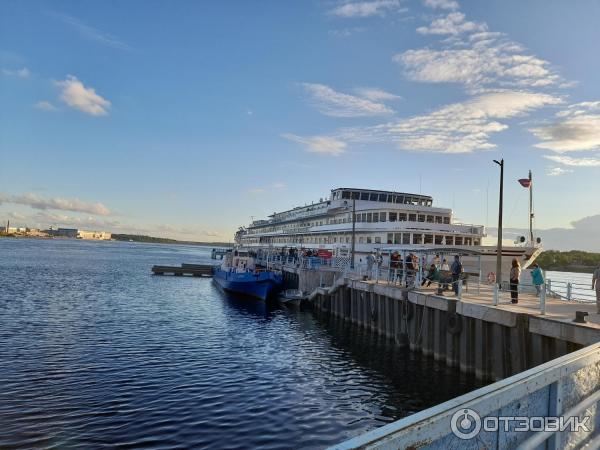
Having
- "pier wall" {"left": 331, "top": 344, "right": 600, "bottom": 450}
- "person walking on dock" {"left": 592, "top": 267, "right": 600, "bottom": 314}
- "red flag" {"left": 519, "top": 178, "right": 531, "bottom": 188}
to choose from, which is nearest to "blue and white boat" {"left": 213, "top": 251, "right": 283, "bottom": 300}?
"red flag" {"left": 519, "top": 178, "right": 531, "bottom": 188}

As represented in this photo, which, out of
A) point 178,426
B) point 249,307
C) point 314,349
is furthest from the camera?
point 249,307

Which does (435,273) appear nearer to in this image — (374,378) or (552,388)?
(374,378)

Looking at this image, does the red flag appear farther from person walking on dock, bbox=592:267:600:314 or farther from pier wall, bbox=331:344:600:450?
pier wall, bbox=331:344:600:450

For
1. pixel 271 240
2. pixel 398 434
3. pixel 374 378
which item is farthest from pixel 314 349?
pixel 271 240

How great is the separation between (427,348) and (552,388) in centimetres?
1631

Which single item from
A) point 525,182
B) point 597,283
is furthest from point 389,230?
point 597,283

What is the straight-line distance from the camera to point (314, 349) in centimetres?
2134

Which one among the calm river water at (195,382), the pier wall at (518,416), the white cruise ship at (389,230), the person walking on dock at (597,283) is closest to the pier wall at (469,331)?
the calm river water at (195,382)

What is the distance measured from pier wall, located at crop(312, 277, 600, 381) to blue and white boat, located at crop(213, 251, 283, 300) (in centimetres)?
1353

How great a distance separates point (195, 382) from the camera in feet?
49.0

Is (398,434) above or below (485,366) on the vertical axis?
above

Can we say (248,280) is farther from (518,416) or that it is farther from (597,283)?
(518,416)

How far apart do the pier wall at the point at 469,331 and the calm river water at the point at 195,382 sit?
2.60 ft

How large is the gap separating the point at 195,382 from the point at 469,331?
33.3 ft
